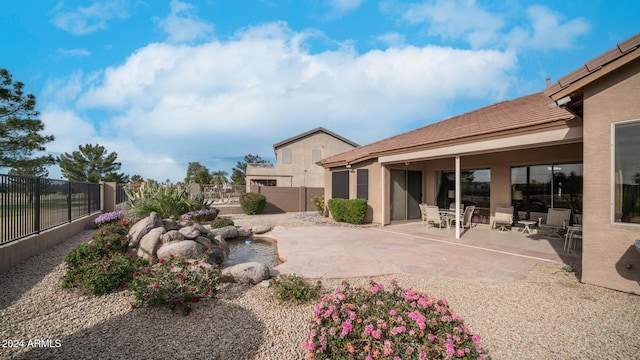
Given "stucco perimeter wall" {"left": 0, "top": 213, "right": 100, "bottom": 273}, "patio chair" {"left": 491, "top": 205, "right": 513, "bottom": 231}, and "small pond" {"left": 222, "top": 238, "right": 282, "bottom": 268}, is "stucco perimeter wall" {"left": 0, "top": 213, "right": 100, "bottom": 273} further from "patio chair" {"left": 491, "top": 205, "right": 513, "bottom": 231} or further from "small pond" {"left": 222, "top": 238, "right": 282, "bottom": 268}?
"patio chair" {"left": 491, "top": 205, "right": 513, "bottom": 231}

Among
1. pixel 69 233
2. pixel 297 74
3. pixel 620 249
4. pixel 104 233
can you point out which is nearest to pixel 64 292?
pixel 104 233

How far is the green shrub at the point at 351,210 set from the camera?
38.7 ft

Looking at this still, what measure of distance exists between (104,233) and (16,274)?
161cm

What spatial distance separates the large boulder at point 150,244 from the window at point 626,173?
869 centimetres

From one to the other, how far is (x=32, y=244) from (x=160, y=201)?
4567 millimetres

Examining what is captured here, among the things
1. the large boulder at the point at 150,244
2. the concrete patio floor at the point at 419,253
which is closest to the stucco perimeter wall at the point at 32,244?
the large boulder at the point at 150,244

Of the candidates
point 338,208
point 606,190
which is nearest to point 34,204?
point 338,208

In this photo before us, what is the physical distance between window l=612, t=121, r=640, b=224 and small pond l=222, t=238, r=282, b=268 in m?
6.53

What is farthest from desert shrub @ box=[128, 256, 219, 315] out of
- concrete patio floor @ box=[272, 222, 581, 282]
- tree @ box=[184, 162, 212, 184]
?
tree @ box=[184, 162, 212, 184]

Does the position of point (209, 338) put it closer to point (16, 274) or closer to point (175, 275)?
point (175, 275)

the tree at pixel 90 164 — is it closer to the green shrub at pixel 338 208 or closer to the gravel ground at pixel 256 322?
the green shrub at pixel 338 208

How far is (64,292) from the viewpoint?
4363mm

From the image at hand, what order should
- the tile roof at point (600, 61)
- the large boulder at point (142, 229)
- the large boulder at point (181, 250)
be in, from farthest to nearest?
the large boulder at point (142, 229), the large boulder at point (181, 250), the tile roof at point (600, 61)

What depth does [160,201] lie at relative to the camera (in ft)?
35.3
